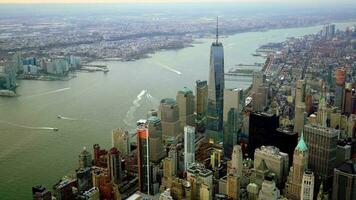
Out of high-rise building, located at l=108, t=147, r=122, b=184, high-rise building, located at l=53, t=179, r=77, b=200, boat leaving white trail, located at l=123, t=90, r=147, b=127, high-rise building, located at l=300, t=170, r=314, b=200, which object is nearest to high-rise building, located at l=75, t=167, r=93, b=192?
high-rise building, located at l=53, t=179, r=77, b=200

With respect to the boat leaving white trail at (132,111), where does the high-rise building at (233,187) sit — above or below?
below

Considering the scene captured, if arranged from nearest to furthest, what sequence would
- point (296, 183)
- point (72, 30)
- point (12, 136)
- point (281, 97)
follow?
point (296, 183)
point (12, 136)
point (281, 97)
point (72, 30)

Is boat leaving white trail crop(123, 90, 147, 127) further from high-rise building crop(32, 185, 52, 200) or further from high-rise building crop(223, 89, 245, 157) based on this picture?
high-rise building crop(32, 185, 52, 200)

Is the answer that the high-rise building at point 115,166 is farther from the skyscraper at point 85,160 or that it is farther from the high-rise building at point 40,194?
the high-rise building at point 40,194

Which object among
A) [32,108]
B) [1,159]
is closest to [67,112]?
[32,108]

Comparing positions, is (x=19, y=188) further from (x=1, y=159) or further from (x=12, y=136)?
(x=12, y=136)

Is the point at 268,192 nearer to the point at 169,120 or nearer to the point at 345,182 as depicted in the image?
the point at 345,182

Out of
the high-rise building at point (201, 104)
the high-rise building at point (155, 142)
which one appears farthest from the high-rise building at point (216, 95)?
the high-rise building at point (155, 142)

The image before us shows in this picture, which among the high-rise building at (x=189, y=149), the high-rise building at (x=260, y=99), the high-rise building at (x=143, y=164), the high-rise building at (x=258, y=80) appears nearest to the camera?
the high-rise building at (x=143, y=164)
